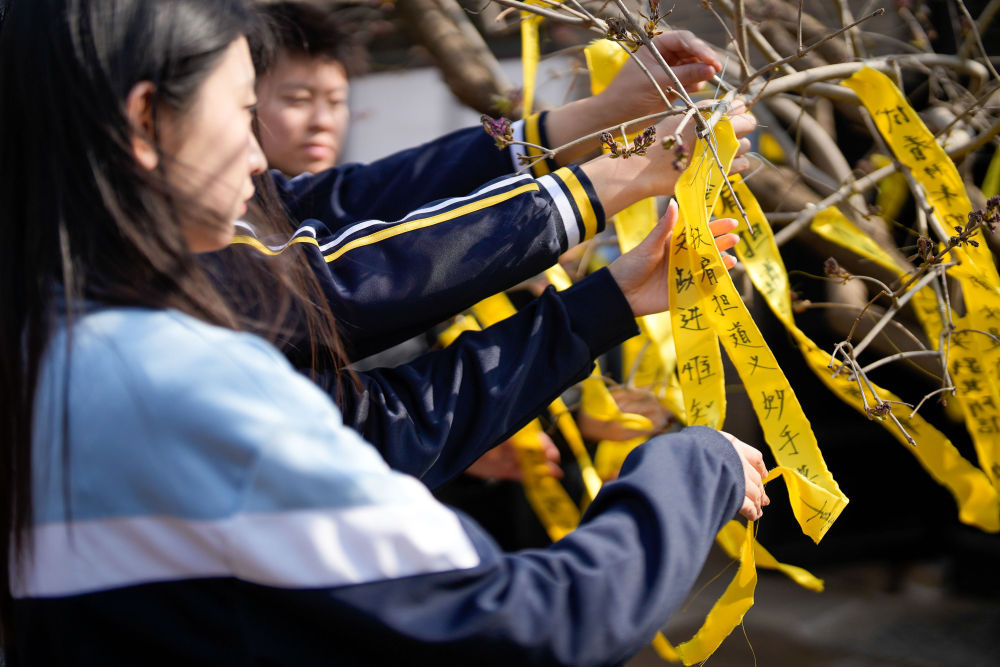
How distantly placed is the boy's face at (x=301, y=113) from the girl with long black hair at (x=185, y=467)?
4.11ft

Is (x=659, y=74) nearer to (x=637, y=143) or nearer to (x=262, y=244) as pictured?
(x=637, y=143)

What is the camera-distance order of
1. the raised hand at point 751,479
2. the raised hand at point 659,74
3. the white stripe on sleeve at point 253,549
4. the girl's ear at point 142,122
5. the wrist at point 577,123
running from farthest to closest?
the wrist at point 577,123 < the raised hand at point 659,74 < the raised hand at point 751,479 < the girl's ear at point 142,122 < the white stripe on sleeve at point 253,549

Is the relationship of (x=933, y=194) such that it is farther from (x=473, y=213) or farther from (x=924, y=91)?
(x=924, y=91)

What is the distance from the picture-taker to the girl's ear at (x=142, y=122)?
790mm

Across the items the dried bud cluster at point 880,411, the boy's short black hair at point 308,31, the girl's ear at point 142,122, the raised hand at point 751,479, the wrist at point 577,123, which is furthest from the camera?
the boy's short black hair at point 308,31

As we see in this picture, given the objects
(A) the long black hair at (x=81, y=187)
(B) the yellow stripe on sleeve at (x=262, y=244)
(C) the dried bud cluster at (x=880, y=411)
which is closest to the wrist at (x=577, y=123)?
(B) the yellow stripe on sleeve at (x=262, y=244)

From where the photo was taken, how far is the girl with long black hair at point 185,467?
0.68 metres

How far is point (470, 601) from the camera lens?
722 mm

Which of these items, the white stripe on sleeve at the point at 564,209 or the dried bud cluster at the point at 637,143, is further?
the white stripe on sleeve at the point at 564,209

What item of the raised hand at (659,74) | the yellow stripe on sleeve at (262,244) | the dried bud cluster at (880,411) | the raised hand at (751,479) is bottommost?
the raised hand at (751,479)

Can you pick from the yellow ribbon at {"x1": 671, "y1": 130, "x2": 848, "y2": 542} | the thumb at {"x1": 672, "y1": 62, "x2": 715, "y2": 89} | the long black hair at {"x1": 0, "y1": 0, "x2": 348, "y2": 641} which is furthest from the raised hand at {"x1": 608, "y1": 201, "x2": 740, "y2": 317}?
the long black hair at {"x1": 0, "y1": 0, "x2": 348, "y2": 641}

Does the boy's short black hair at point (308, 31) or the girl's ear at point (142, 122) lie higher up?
the boy's short black hair at point (308, 31)

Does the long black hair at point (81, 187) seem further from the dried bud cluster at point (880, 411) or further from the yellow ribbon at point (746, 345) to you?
the dried bud cluster at point (880, 411)

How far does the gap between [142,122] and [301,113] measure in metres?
1.34
